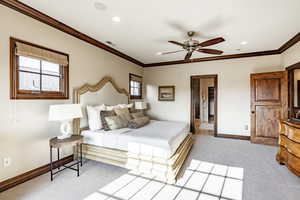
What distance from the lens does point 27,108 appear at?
2.38 meters

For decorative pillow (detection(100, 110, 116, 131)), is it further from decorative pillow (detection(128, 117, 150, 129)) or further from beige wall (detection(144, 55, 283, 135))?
beige wall (detection(144, 55, 283, 135))

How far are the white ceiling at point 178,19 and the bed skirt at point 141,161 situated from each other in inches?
94.3

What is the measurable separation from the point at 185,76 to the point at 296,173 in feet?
12.9

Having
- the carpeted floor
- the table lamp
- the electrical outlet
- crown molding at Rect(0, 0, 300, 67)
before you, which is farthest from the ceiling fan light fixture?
the carpeted floor

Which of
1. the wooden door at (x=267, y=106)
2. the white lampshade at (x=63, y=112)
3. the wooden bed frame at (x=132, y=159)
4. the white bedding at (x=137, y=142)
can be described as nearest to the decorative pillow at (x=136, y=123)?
the white bedding at (x=137, y=142)

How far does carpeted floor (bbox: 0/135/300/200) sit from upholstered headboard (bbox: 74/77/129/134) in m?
0.89

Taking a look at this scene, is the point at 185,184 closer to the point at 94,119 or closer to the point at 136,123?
the point at 136,123

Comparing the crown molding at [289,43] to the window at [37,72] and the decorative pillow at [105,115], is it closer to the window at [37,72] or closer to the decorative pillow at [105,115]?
the decorative pillow at [105,115]

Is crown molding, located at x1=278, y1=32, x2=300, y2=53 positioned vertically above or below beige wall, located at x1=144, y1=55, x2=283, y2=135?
above

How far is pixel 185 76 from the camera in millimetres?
5535

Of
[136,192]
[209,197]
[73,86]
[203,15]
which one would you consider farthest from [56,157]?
[203,15]

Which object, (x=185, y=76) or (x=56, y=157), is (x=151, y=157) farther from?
(x=185, y=76)

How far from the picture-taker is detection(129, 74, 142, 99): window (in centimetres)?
541

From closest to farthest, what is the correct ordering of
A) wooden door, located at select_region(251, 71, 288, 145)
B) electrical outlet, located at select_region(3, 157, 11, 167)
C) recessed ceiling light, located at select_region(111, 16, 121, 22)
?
electrical outlet, located at select_region(3, 157, 11, 167) < recessed ceiling light, located at select_region(111, 16, 121, 22) < wooden door, located at select_region(251, 71, 288, 145)
